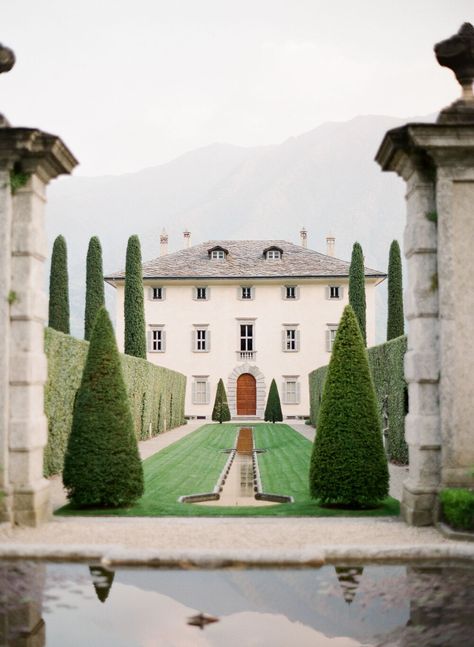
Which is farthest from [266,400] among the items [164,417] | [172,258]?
[164,417]

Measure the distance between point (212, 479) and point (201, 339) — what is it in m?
33.2

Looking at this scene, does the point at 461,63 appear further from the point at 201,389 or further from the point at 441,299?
the point at 201,389

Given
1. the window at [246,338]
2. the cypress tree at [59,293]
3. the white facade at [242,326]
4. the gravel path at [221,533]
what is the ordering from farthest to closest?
the window at [246,338] → the white facade at [242,326] → the cypress tree at [59,293] → the gravel path at [221,533]

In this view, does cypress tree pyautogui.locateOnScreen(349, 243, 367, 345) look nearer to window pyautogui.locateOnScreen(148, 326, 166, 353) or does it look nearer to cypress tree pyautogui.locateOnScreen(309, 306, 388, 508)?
window pyautogui.locateOnScreen(148, 326, 166, 353)

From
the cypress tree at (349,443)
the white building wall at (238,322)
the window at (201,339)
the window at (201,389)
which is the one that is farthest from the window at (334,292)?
the cypress tree at (349,443)

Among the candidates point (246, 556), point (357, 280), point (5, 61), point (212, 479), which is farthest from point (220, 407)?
point (246, 556)

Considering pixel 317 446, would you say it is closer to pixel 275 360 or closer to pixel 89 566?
pixel 89 566

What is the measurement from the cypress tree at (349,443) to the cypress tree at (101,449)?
2.67 meters

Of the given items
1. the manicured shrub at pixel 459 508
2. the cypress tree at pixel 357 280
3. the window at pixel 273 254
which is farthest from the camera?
the window at pixel 273 254

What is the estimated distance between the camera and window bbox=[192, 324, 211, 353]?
157 feet

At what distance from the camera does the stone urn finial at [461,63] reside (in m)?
9.06

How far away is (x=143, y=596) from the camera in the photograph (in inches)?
244

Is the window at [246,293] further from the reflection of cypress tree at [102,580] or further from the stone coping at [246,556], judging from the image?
the reflection of cypress tree at [102,580]

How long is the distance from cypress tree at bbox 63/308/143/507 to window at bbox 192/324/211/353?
1458 inches
